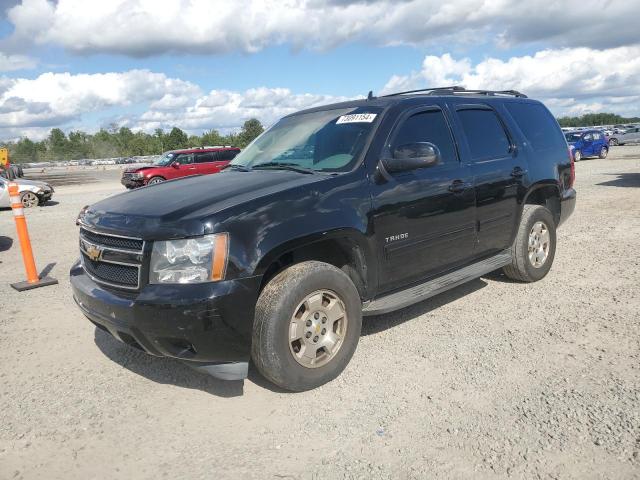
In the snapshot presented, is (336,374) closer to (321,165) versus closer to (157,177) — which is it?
(321,165)

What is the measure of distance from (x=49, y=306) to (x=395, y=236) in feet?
13.0

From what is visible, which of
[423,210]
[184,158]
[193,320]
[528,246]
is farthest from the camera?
[184,158]

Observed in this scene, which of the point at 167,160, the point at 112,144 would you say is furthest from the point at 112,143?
the point at 167,160

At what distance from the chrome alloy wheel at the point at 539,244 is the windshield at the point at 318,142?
241 centimetres

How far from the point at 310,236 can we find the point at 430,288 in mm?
1338

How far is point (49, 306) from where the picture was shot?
18.2 ft

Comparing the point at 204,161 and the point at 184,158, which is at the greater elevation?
the point at 184,158

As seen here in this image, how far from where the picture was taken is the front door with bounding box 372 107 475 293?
3811mm

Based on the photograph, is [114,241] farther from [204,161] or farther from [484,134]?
[204,161]

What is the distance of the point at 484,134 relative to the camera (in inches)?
192

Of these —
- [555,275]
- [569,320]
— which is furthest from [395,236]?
[555,275]

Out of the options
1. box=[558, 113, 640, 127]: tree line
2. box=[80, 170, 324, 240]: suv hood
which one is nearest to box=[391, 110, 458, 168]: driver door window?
box=[80, 170, 324, 240]: suv hood

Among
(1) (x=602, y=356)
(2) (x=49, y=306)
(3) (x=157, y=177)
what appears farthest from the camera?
(3) (x=157, y=177)

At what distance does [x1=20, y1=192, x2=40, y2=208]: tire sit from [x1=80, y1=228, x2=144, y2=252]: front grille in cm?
1487
